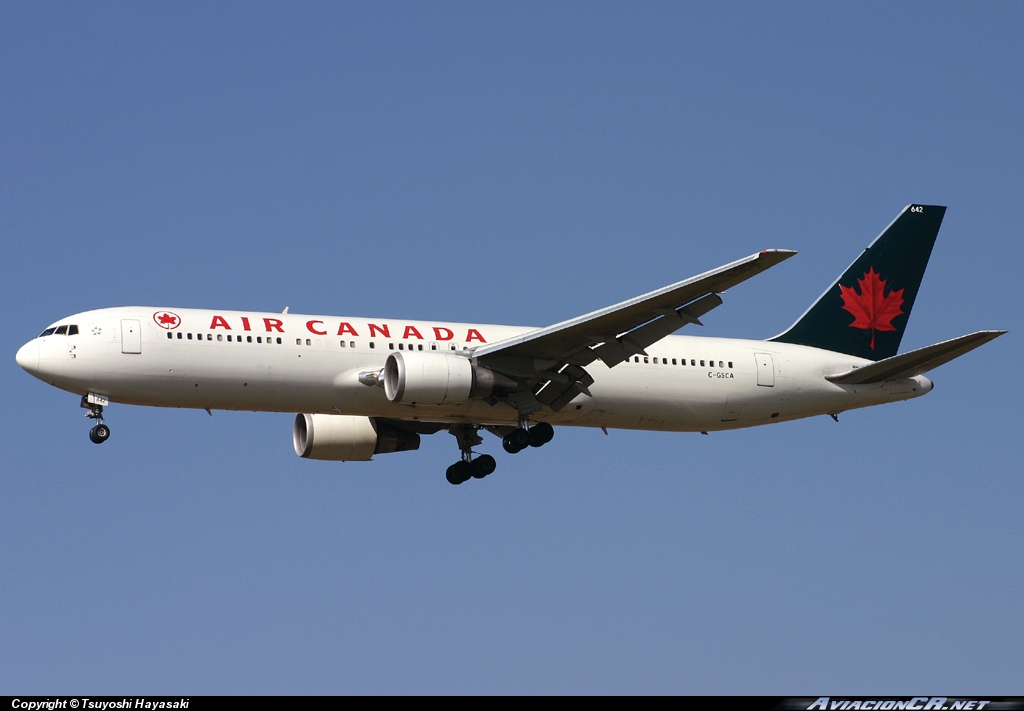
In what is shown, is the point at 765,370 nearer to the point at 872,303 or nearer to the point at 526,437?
the point at 872,303

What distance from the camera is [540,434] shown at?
135 feet

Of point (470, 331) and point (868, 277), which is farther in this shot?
point (868, 277)

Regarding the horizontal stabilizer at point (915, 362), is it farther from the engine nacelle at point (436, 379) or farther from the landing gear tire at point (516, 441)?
the engine nacelle at point (436, 379)

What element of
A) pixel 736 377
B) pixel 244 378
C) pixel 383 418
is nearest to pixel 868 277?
pixel 736 377

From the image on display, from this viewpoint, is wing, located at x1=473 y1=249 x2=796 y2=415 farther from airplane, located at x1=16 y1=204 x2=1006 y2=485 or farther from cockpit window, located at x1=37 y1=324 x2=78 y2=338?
cockpit window, located at x1=37 y1=324 x2=78 y2=338

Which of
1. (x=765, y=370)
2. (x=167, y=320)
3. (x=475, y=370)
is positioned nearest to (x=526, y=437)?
(x=475, y=370)

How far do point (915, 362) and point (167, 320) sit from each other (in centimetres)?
1980

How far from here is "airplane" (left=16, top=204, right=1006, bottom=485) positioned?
38125mm

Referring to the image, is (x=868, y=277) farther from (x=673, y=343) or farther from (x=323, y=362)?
(x=323, y=362)

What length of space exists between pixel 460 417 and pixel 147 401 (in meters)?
8.13

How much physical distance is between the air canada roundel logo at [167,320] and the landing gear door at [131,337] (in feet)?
1.63

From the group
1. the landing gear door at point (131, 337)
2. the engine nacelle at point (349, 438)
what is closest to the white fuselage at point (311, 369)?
the landing gear door at point (131, 337)
